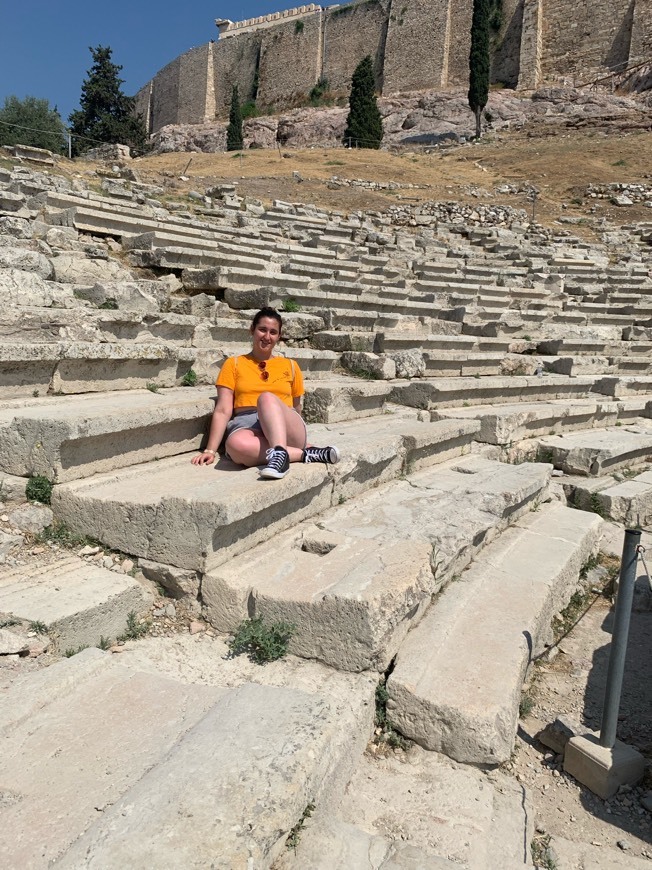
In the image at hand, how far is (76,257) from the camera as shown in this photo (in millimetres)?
6574

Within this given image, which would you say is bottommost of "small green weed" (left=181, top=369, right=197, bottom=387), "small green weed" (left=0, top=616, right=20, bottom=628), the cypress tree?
"small green weed" (left=0, top=616, right=20, bottom=628)

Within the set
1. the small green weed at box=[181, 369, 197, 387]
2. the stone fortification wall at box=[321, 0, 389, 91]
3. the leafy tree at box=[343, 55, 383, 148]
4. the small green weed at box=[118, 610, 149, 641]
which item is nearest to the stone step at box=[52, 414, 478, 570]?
the small green weed at box=[118, 610, 149, 641]

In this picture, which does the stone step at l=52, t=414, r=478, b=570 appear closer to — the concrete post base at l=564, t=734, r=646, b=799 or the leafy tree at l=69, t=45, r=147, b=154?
the concrete post base at l=564, t=734, r=646, b=799

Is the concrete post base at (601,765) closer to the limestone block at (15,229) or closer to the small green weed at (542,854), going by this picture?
the small green weed at (542,854)

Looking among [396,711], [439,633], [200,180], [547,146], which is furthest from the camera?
[547,146]

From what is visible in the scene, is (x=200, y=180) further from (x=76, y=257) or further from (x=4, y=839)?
(x=4, y=839)

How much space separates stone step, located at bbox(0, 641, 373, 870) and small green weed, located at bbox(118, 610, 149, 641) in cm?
24

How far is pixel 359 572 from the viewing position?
2768 mm

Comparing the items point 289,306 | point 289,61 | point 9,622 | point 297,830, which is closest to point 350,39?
point 289,61

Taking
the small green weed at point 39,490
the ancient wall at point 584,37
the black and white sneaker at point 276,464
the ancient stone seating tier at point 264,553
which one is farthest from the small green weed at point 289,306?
the ancient wall at point 584,37

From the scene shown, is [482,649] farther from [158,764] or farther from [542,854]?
[158,764]

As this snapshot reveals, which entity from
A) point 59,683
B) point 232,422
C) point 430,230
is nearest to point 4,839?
point 59,683

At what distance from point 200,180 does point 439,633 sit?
19832 mm

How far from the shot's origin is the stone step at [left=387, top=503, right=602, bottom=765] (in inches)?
93.6
